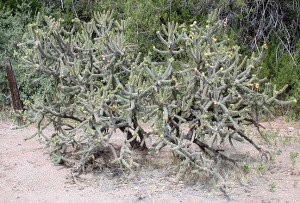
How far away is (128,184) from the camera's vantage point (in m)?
3.84

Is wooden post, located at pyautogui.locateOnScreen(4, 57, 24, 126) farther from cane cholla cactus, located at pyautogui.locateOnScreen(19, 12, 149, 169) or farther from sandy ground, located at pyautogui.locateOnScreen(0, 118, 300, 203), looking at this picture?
cane cholla cactus, located at pyautogui.locateOnScreen(19, 12, 149, 169)

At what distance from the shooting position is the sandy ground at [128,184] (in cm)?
356

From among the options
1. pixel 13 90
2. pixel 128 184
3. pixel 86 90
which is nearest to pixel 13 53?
pixel 13 90

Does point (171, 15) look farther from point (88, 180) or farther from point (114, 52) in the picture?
point (88, 180)

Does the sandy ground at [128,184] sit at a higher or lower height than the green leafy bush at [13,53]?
lower

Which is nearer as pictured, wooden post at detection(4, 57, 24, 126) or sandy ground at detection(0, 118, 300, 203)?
sandy ground at detection(0, 118, 300, 203)

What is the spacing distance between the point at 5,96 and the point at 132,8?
283cm

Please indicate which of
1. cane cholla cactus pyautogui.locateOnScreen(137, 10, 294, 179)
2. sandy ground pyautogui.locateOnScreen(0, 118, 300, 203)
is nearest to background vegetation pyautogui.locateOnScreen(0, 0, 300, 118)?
sandy ground pyautogui.locateOnScreen(0, 118, 300, 203)

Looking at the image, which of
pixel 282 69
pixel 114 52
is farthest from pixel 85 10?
pixel 114 52

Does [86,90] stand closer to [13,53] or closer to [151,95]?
[151,95]

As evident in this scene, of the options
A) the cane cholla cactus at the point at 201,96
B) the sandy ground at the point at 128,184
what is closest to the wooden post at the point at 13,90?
the sandy ground at the point at 128,184

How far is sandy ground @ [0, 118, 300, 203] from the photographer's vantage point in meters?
3.56

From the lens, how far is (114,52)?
4051 mm

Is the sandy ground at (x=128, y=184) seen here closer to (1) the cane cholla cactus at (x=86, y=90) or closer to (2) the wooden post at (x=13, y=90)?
(1) the cane cholla cactus at (x=86, y=90)
